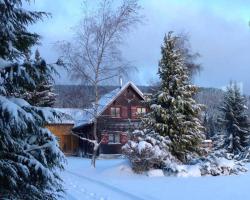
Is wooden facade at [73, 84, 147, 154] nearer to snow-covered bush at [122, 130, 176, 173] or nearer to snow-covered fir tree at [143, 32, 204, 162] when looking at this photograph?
snow-covered fir tree at [143, 32, 204, 162]

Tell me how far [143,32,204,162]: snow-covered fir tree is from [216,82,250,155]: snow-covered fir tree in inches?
639

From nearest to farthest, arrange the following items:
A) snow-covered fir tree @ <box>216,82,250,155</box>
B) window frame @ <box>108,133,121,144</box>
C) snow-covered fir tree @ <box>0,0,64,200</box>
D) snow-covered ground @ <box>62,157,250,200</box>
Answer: snow-covered fir tree @ <box>0,0,64,200</box> → snow-covered ground @ <box>62,157,250,200</box> → snow-covered fir tree @ <box>216,82,250,155</box> → window frame @ <box>108,133,121,144</box>

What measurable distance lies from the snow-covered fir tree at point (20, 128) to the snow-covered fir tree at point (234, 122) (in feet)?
119

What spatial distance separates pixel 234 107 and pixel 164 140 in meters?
20.4

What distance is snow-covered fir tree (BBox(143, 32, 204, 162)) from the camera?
26.4 meters

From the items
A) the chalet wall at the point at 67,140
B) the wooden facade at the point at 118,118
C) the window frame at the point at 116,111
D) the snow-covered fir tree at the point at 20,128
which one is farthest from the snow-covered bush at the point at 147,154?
the chalet wall at the point at 67,140

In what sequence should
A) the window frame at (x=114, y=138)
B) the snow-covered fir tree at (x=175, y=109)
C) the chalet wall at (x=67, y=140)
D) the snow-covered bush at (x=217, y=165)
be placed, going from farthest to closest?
1. the chalet wall at (x=67, y=140)
2. the window frame at (x=114, y=138)
3. the snow-covered fir tree at (x=175, y=109)
4. the snow-covered bush at (x=217, y=165)

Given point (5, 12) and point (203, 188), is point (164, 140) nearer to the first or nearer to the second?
point (203, 188)

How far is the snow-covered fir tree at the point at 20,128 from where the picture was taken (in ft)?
24.0

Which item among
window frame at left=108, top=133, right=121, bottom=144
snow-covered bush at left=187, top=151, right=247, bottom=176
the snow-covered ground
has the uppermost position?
window frame at left=108, top=133, right=121, bottom=144

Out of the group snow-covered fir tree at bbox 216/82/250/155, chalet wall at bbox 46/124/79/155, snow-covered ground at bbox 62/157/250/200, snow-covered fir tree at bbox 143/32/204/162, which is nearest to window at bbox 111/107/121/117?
chalet wall at bbox 46/124/79/155

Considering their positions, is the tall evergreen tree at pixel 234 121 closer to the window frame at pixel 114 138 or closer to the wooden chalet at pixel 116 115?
the wooden chalet at pixel 116 115

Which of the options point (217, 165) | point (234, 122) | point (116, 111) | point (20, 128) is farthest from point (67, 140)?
point (20, 128)

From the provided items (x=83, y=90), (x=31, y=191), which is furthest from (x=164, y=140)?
(x=31, y=191)
